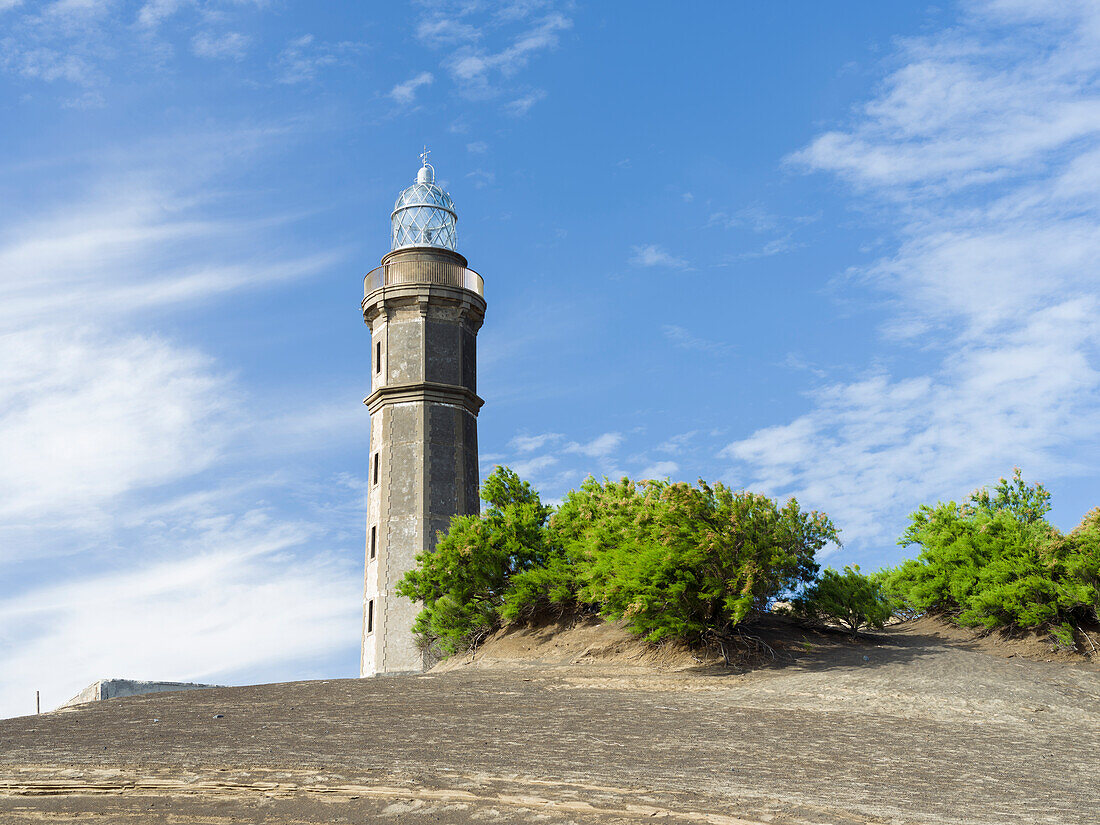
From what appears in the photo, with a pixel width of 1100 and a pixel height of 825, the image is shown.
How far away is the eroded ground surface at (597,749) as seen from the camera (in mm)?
9812

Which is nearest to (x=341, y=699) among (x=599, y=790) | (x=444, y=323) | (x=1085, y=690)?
(x=599, y=790)

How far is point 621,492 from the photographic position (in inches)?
974

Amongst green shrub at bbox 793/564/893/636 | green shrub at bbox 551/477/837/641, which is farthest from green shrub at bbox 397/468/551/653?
green shrub at bbox 793/564/893/636

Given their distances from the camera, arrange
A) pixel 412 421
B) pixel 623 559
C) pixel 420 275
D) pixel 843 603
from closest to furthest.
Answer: pixel 623 559
pixel 843 603
pixel 412 421
pixel 420 275

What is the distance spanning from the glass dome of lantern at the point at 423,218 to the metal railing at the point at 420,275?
4.49 ft

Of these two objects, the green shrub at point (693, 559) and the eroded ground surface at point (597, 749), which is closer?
the eroded ground surface at point (597, 749)

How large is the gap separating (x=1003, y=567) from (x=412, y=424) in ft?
60.3

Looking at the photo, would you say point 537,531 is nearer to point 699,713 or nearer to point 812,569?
point 812,569

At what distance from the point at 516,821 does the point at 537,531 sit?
59.8 ft

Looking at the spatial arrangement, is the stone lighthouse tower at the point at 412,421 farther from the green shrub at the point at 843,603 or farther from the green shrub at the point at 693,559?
the green shrub at the point at 843,603

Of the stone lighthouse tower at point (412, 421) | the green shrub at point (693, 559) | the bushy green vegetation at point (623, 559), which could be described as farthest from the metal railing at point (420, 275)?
the green shrub at point (693, 559)

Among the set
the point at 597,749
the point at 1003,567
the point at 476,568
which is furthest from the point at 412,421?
the point at 597,749

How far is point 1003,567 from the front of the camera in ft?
77.5

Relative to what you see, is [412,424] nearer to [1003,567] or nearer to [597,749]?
[1003,567]
